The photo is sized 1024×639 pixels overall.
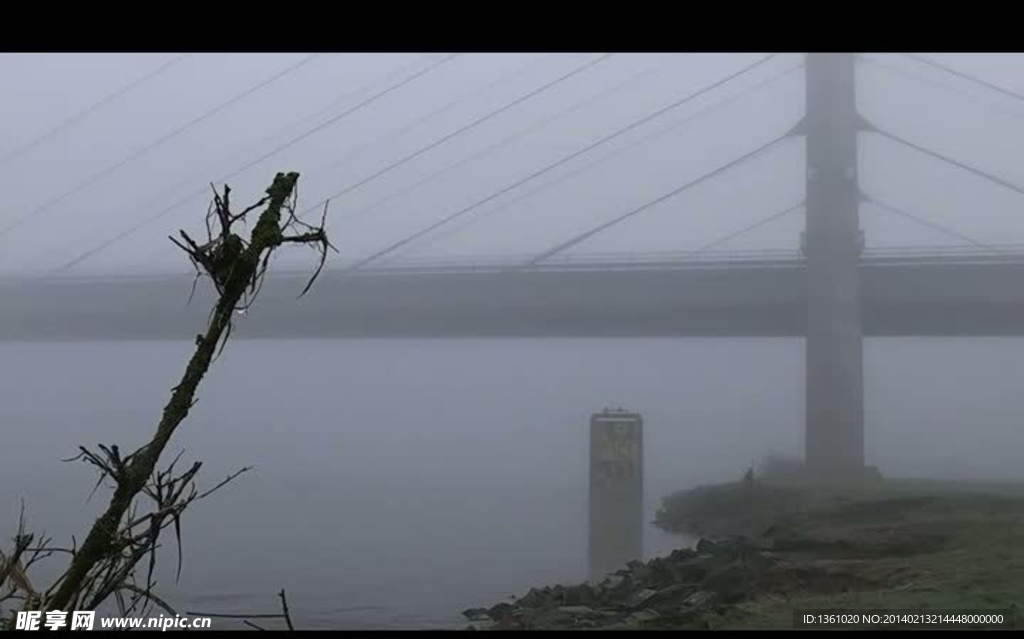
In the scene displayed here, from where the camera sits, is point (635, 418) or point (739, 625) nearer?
point (739, 625)

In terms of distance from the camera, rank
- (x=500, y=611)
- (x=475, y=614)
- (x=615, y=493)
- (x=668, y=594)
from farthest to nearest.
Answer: (x=615, y=493) → (x=475, y=614) → (x=500, y=611) → (x=668, y=594)

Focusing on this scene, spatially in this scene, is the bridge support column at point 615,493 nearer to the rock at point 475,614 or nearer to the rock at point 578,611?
the rock at point 475,614

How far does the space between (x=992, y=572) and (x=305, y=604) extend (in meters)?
5.69

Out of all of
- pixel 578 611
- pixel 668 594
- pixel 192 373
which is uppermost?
pixel 192 373

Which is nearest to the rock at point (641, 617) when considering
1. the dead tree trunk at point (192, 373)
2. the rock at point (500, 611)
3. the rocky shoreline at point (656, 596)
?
the rocky shoreline at point (656, 596)

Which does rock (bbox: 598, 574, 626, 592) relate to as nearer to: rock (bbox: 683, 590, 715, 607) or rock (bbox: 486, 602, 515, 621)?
rock (bbox: 486, 602, 515, 621)

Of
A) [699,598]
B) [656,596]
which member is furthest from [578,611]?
[699,598]

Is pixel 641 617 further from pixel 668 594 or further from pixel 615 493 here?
pixel 615 493

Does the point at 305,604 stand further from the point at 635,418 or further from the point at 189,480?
the point at 189,480

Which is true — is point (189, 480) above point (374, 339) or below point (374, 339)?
below

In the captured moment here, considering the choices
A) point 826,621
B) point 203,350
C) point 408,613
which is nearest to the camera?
point 203,350
